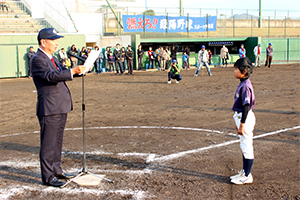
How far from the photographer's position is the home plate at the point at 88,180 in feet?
16.4

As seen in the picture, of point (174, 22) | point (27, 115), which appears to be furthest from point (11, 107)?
point (174, 22)

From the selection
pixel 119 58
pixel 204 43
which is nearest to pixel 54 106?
pixel 119 58

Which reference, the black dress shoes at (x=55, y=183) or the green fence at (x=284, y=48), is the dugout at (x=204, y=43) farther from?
the black dress shoes at (x=55, y=183)

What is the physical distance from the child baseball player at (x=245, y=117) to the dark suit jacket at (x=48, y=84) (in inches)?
101

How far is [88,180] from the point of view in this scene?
16.8 ft

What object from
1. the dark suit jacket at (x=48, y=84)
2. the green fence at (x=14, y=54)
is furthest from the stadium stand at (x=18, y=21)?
the dark suit jacket at (x=48, y=84)

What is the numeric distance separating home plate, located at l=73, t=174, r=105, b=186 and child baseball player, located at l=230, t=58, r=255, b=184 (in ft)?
6.97

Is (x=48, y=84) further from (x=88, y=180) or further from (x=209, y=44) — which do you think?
(x=209, y=44)

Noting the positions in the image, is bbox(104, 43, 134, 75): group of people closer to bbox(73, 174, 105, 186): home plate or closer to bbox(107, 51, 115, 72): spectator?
bbox(107, 51, 115, 72): spectator

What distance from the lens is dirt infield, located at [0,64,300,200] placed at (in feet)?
15.8

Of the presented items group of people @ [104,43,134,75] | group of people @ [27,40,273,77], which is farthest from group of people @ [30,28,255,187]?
group of people @ [104,43,134,75]

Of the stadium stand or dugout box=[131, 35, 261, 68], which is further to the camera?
dugout box=[131, 35, 261, 68]

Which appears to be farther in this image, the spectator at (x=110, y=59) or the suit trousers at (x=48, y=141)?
the spectator at (x=110, y=59)

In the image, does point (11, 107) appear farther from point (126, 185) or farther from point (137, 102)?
point (126, 185)
